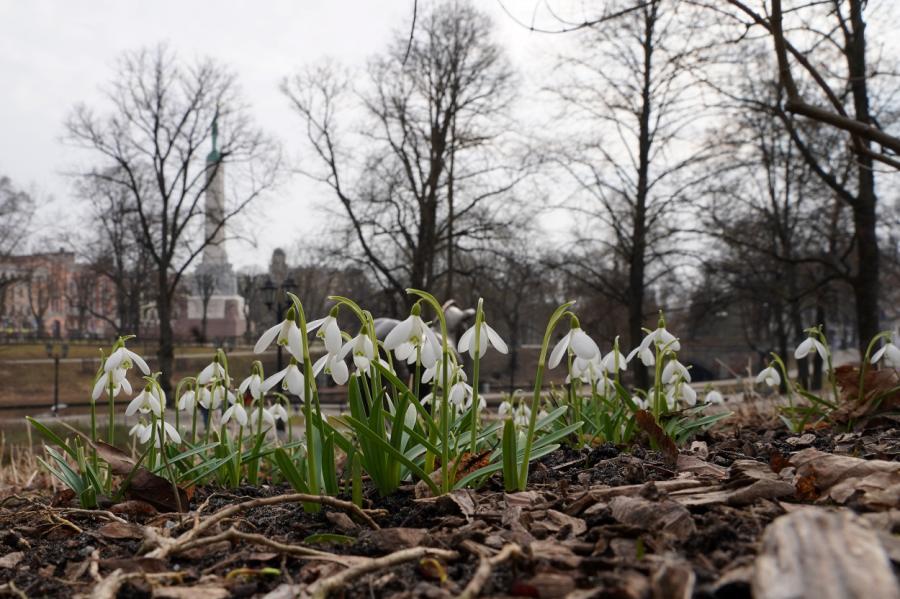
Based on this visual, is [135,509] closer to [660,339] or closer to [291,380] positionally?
[291,380]

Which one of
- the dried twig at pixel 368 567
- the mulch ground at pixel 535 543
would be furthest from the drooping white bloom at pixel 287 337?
the dried twig at pixel 368 567

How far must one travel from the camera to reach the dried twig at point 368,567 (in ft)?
4.36

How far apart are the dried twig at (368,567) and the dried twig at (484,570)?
0.43 feet

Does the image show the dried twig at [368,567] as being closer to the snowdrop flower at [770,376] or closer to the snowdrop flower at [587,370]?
the snowdrop flower at [587,370]

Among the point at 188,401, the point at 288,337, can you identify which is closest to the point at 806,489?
the point at 288,337

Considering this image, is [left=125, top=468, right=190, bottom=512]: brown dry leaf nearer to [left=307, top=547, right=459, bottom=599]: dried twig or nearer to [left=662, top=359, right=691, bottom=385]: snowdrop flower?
[left=307, top=547, right=459, bottom=599]: dried twig

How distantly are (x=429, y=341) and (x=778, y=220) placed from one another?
65.6 feet

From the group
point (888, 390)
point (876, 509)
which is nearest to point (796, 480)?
point (876, 509)

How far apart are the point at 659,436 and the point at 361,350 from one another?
1.32m

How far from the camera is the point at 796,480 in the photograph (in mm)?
1960

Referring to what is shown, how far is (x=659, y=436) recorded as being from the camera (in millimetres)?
2742

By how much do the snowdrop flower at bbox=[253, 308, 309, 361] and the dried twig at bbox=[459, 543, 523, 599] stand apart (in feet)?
2.96

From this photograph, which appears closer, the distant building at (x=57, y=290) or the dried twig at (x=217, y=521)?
the dried twig at (x=217, y=521)

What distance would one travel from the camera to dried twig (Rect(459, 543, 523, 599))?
1.21 metres
